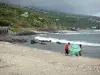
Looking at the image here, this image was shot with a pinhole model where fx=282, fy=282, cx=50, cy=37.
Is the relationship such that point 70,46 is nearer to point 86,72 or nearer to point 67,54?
point 67,54

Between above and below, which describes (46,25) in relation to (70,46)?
below

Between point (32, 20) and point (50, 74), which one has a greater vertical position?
point (50, 74)

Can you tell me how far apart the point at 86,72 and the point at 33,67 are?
3.75 meters

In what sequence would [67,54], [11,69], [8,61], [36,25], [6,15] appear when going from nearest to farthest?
[11,69]
[8,61]
[67,54]
[6,15]
[36,25]

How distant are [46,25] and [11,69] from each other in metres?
178

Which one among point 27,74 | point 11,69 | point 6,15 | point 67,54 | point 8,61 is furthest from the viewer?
point 6,15

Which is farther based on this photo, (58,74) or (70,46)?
(70,46)

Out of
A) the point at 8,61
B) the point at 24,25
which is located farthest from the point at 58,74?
the point at 24,25

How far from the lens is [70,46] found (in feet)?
104

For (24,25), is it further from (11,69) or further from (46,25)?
(11,69)

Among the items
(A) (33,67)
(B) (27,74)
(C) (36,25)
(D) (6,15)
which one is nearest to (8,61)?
(A) (33,67)

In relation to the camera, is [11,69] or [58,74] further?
[11,69]

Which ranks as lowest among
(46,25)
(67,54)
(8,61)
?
(46,25)

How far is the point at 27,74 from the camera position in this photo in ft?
54.6
